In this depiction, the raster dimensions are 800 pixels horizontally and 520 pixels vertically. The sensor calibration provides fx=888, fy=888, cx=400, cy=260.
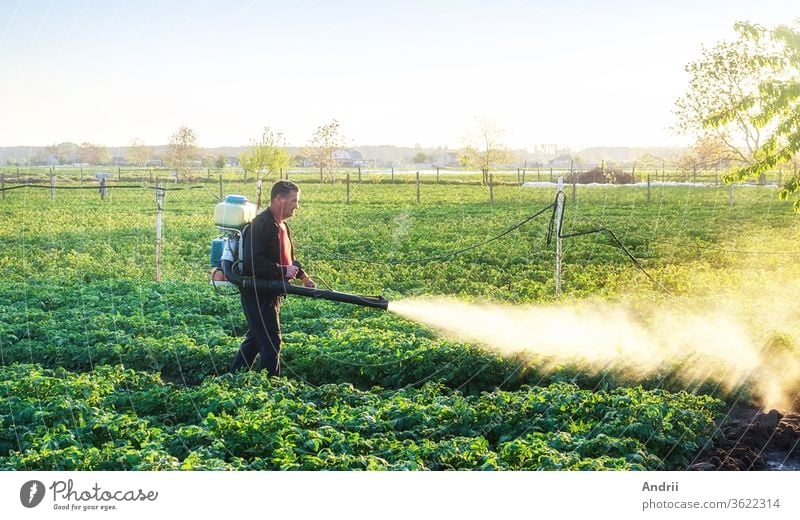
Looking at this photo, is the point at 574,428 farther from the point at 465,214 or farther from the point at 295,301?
the point at 465,214

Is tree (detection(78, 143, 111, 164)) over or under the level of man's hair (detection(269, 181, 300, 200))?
over

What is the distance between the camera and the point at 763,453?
7.13 metres

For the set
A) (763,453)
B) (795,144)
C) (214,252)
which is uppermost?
(795,144)

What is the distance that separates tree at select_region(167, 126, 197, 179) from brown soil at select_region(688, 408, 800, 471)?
6698 mm

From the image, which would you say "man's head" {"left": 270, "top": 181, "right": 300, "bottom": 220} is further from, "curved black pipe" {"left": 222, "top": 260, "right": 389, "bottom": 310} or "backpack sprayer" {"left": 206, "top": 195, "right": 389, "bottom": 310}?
"curved black pipe" {"left": 222, "top": 260, "right": 389, "bottom": 310}

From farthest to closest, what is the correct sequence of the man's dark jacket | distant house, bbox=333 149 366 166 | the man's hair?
distant house, bbox=333 149 366 166, the man's dark jacket, the man's hair

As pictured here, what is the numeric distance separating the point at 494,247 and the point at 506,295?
5300mm

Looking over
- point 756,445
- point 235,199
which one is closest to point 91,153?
point 235,199

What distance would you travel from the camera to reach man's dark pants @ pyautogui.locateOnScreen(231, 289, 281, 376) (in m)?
8.19

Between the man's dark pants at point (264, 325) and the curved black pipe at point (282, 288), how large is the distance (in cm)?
12

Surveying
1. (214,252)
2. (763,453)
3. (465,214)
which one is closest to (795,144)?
(763,453)

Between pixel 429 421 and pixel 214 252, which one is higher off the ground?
pixel 214 252
